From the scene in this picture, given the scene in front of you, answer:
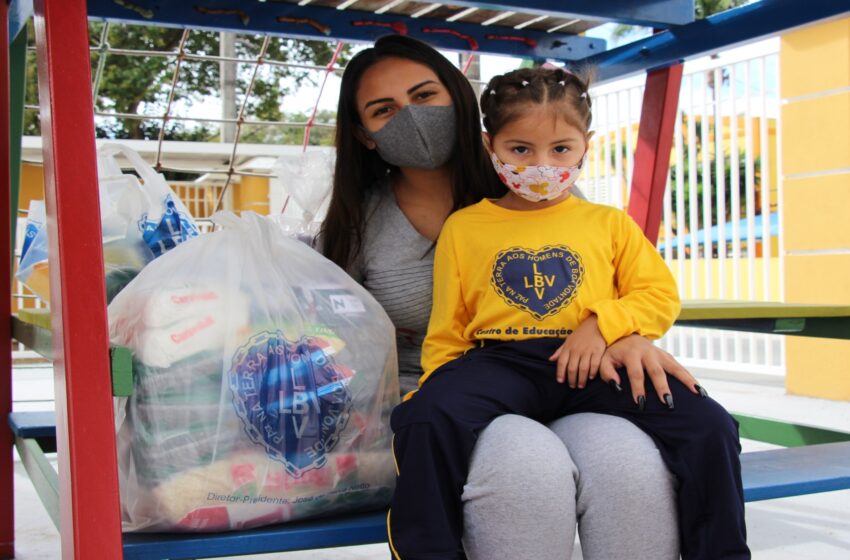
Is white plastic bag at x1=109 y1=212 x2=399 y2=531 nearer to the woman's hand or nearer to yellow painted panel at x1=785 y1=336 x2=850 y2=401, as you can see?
the woman's hand

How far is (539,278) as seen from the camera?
1.48 meters

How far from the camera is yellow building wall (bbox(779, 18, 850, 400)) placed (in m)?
5.19

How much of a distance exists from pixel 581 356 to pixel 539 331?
0.10 m

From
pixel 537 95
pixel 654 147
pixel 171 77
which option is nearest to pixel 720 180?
pixel 654 147

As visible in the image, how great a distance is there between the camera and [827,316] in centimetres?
231

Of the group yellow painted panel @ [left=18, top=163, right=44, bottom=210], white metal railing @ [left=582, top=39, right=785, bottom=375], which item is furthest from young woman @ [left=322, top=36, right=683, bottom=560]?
yellow painted panel @ [left=18, top=163, right=44, bottom=210]

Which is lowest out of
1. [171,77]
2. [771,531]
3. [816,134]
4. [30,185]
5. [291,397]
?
[771,531]

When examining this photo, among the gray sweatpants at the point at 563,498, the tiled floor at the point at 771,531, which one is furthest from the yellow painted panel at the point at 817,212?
the gray sweatpants at the point at 563,498

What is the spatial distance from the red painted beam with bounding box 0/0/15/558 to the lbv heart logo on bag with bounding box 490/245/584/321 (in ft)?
4.17

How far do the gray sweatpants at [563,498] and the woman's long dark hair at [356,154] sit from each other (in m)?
0.65

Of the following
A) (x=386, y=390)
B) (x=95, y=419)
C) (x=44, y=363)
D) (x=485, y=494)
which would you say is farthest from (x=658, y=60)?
(x=44, y=363)

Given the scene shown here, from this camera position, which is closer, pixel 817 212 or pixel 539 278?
pixel 539 278

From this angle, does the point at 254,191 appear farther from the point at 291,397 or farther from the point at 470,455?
the point at 470,455

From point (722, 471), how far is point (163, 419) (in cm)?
75
